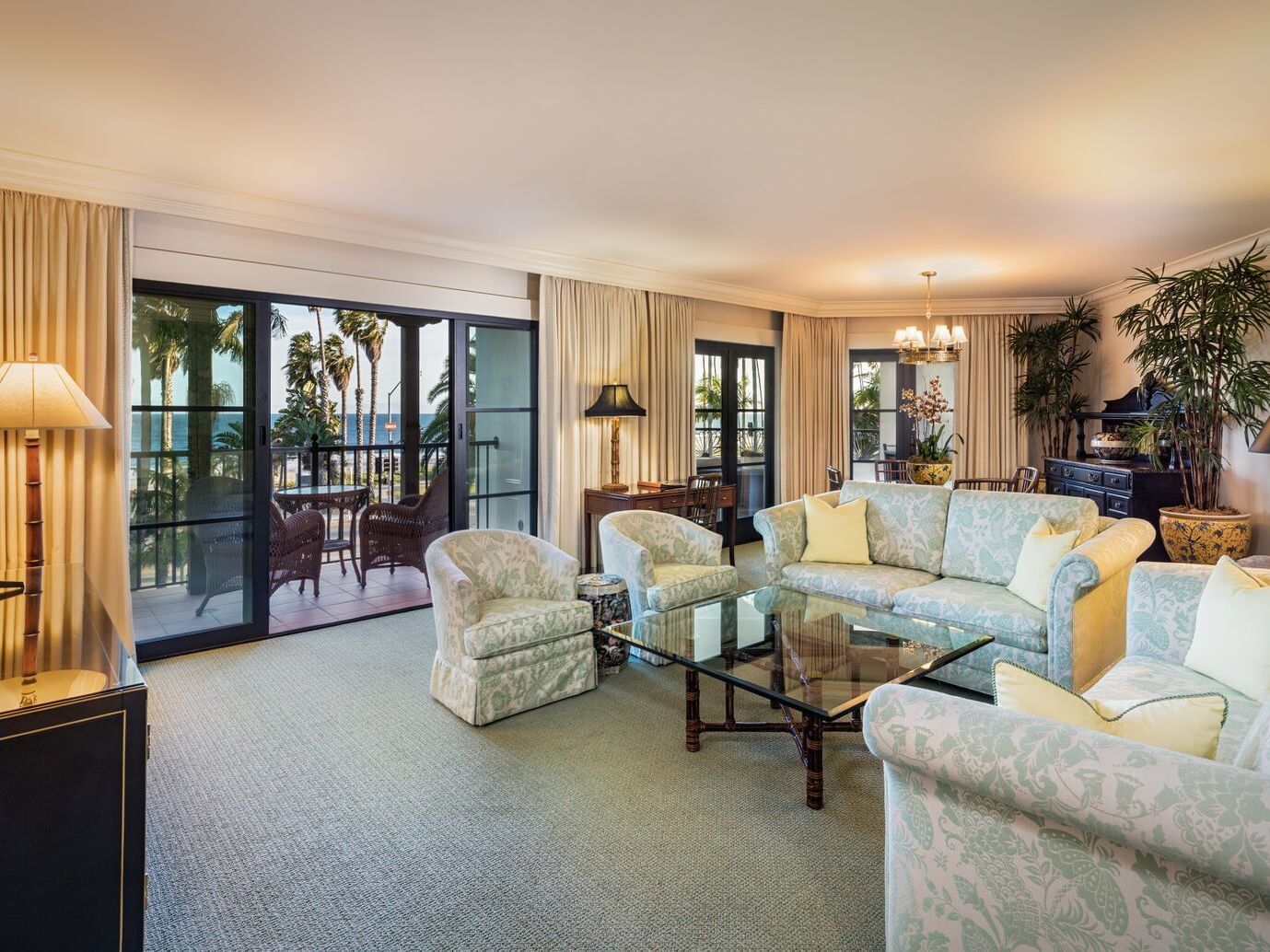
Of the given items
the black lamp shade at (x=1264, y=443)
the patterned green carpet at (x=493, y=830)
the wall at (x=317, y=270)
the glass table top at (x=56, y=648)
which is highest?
the wall at (x=317, y=270)

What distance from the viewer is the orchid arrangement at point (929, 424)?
21.7 ft

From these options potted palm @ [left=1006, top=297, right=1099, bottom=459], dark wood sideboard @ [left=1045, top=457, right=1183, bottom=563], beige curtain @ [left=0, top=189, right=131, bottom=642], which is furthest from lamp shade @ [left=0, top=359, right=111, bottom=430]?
potted palm @ [left=1006, top=297, right=1099, bottom=459]

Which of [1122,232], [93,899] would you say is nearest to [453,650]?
[93,899]

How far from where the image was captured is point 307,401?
6.06 m

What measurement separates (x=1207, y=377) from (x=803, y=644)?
427cm

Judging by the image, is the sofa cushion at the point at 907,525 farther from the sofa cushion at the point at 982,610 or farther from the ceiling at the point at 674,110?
the ceiling at the point at 674,110

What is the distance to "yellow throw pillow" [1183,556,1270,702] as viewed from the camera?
2219 mm

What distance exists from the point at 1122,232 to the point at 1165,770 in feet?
16.1

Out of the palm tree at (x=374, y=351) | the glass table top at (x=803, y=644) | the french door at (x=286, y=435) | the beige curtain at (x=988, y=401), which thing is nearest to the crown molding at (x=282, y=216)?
the french door at (x=286, y=435)

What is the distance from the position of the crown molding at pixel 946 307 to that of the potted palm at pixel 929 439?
83cm

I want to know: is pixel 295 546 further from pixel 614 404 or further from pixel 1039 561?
pixel 1039 561

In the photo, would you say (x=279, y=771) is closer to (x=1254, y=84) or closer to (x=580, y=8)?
(x=580, y=8)

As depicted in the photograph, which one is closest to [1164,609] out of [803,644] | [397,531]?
[803,644]

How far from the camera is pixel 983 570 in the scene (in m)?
4.09
